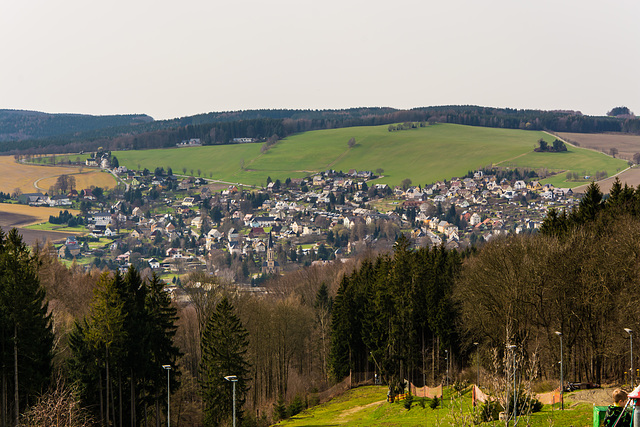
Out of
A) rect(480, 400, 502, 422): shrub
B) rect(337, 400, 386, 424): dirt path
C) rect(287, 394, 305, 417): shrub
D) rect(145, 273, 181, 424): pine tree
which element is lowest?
rect(287, 394, 305, 417): shrub

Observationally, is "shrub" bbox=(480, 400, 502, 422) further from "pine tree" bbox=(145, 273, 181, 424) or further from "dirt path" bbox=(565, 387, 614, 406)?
"pine tree" bbox=(145, 273, 181, 424)

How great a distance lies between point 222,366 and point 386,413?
12.0m

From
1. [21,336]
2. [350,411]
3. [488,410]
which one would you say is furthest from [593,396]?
[21,336]

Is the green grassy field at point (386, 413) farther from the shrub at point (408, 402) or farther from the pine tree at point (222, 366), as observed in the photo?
the pine tree at point (222, 366)

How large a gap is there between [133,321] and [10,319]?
8551mm

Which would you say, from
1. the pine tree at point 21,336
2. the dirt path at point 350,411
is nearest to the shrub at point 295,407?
the dirt path at point 350,411

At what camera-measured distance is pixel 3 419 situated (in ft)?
139

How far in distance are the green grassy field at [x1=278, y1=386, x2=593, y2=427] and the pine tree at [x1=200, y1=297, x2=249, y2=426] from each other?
17.1ft

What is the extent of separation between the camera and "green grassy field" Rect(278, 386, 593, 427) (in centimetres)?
3334

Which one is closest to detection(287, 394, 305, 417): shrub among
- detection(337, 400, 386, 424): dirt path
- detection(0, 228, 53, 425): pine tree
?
detection(337, 400, 386, 424): dirt path

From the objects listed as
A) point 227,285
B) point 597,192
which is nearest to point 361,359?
point 227,285

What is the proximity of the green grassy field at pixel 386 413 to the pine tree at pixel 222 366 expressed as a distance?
17.1ft

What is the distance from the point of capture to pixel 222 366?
53719 millimetres

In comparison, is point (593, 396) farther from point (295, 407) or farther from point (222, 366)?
point (295, 407)
